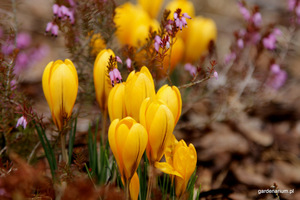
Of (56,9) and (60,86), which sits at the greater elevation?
(56,9)

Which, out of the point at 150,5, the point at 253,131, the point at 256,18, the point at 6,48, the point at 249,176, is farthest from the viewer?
the point at 150,5

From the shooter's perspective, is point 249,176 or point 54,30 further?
point 249,176

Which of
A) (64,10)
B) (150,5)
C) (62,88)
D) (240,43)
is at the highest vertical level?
(150,5)

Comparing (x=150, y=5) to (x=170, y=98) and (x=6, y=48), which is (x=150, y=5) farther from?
(x=170, y=98)

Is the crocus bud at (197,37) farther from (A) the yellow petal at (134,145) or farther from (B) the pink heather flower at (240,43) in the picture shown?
(A) the yellow petal at (134,145)

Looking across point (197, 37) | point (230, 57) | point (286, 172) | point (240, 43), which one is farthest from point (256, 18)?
point (286, 172)

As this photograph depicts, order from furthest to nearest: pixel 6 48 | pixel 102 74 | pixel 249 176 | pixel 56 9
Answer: pixel 249 176
pixel 6 48
pixel 56 9
pixel 102 74

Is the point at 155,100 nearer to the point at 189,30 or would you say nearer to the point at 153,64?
the point at 153,64

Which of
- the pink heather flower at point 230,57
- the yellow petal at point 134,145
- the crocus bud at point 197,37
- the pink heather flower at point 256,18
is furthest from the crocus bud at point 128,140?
the crocus bud at point 197,37
